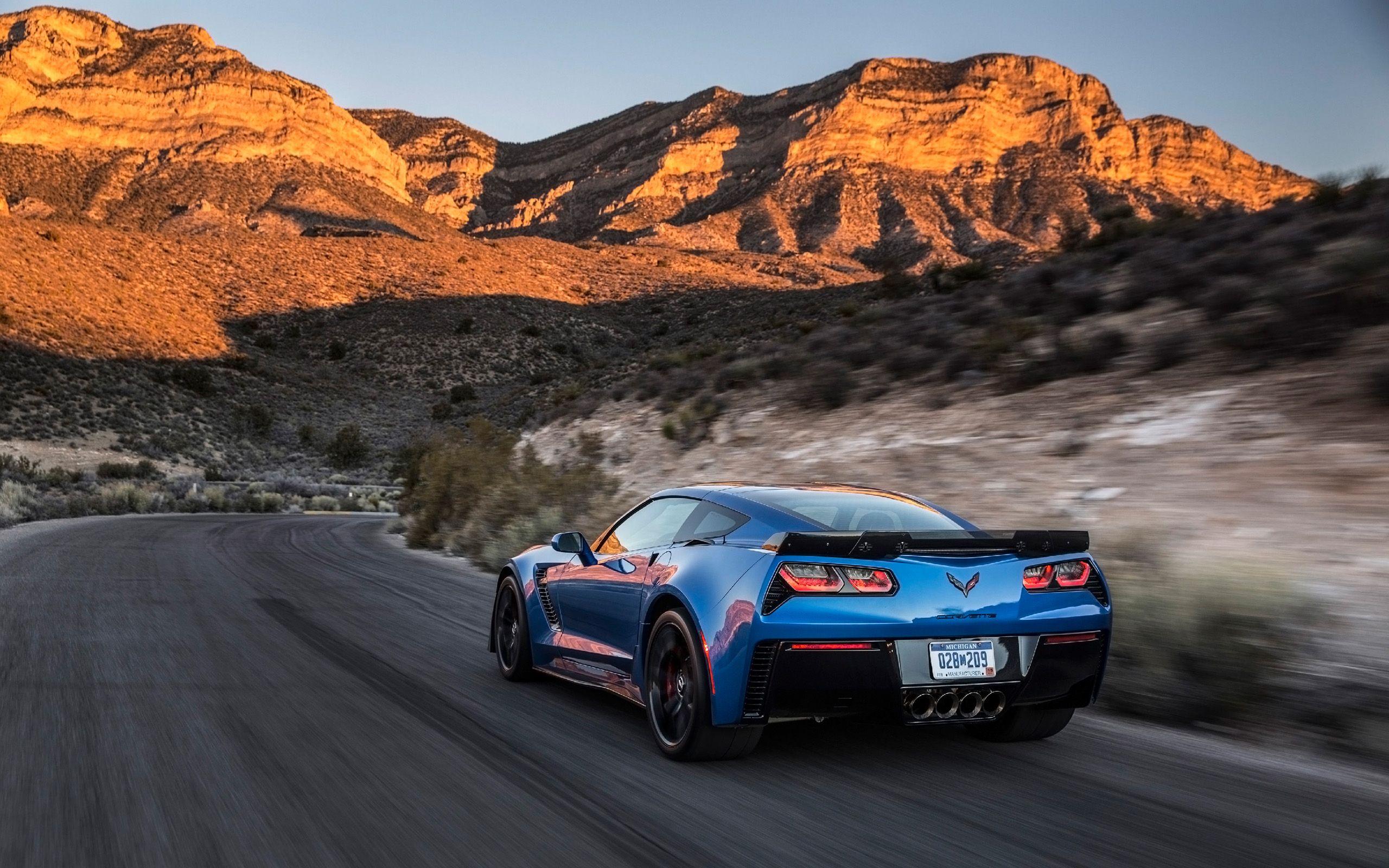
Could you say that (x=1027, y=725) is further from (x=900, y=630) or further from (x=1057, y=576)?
(x=900, y=630)

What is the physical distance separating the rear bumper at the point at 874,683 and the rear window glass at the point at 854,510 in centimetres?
75

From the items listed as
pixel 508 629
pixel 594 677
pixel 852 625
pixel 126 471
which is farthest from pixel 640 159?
pixel 852 625

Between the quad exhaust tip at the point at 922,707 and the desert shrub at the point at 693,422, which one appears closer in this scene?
the quad exhaust tip at the point at 922,707

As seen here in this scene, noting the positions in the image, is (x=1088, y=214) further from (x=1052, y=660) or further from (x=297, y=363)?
(x=1052, y=660)

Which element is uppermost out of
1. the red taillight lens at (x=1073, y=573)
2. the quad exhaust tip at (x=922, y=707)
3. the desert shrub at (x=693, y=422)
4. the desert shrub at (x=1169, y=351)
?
the desert shrub at (x=1169, y=351)

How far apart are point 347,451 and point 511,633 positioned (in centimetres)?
4573

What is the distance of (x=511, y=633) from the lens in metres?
7.20

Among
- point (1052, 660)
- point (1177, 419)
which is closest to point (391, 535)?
point (1177, 419)

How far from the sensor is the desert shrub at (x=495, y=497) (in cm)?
1509

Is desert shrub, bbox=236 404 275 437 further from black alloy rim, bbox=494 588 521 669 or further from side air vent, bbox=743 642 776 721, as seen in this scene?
side air vent, bbox=743 642 776 721

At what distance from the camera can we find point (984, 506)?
11391 millimetres

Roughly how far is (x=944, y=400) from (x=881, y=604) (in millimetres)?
11249

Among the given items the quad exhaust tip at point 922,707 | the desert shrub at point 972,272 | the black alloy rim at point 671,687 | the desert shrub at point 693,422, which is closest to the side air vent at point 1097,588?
the quad exhaust tip at point 922,707

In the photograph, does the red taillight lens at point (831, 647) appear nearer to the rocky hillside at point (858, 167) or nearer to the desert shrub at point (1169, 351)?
the desert shrub at point (1169, 351)
